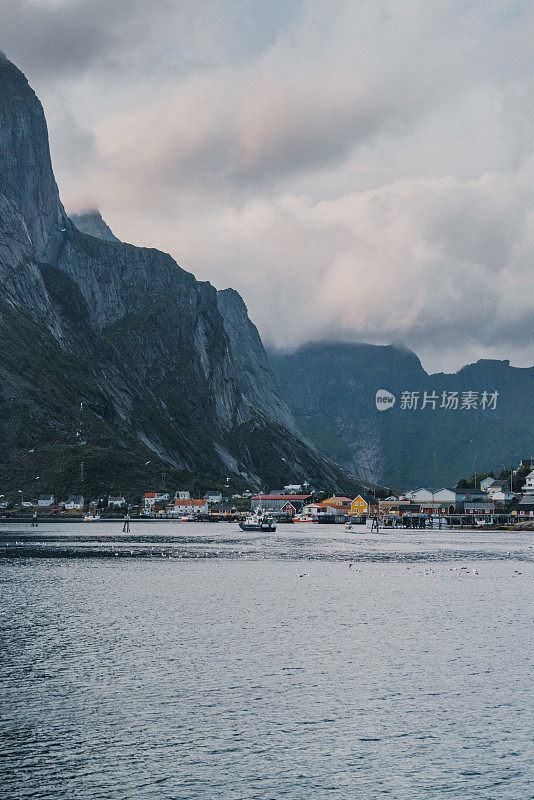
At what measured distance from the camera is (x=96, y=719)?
1232 inches

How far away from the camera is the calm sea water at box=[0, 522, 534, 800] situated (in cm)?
2533

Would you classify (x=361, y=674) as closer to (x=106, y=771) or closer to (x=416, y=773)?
(x=416, y=773)

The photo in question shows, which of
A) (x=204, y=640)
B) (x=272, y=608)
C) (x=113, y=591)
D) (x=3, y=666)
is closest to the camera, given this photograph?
(x=3, y=666)

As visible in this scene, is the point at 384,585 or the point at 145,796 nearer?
the point at 145,796

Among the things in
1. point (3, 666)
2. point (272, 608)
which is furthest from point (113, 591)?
point (3, 666)

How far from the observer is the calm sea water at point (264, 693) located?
83.1ft

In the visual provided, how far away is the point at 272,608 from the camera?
61.4 meters

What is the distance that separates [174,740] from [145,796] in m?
5.22

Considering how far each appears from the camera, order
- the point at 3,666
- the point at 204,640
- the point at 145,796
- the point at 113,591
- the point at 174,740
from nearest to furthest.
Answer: the point at 145,796 < the point at 174,740 < the point at 3,666 < the point at 204,640 < the point at 113,591

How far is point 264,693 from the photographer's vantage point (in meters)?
35.5

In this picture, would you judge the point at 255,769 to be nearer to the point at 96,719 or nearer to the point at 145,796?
the point at 145,796

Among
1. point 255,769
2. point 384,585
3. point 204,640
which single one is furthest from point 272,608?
point 255,769

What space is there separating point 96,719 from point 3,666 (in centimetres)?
1010

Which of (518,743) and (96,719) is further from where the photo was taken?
(96,719)
